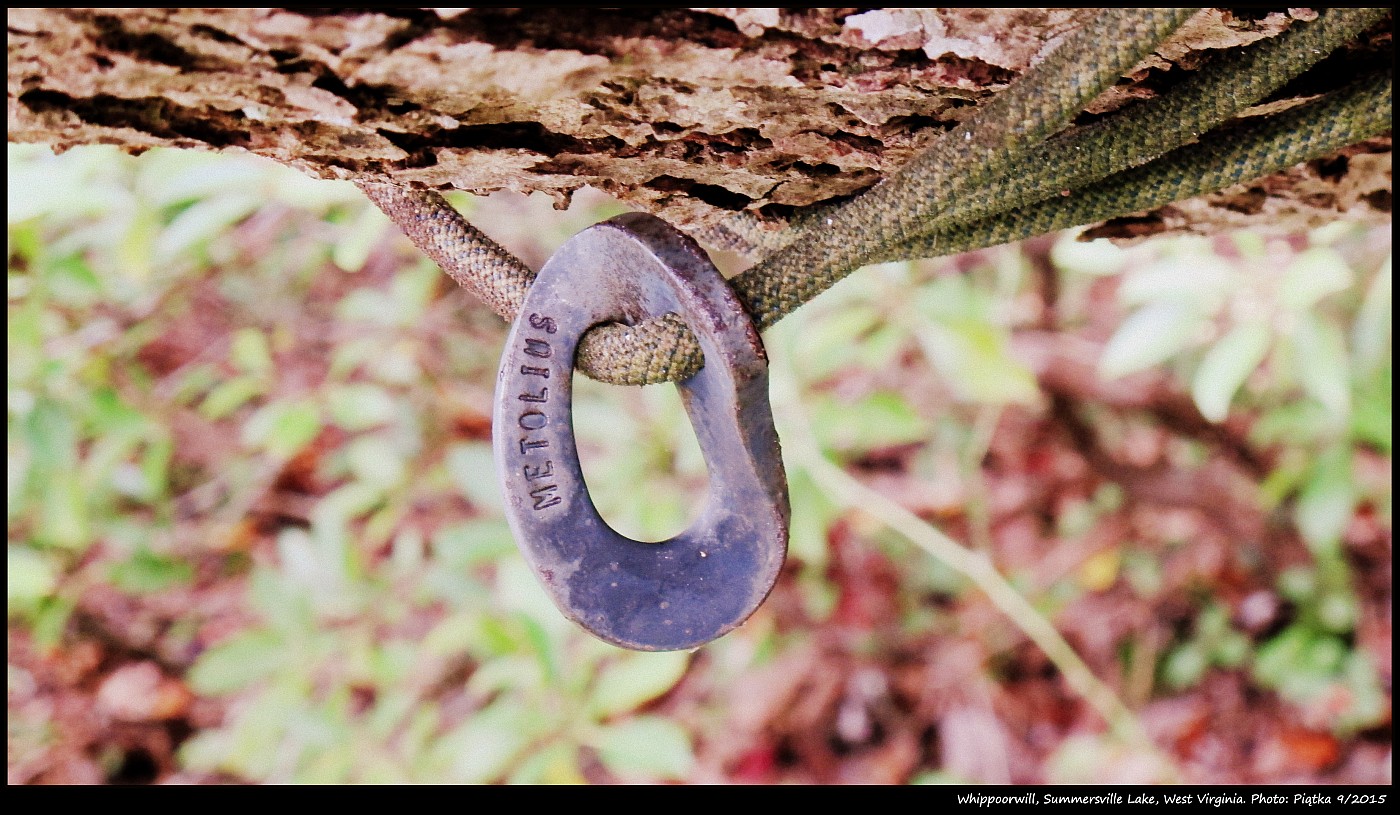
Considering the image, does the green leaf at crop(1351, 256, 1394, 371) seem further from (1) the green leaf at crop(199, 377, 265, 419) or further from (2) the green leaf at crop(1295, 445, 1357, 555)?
(1) the green leaf at crop(199, 377, 265, 419)

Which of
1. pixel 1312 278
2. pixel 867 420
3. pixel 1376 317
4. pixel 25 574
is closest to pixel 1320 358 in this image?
pixel 1312 278

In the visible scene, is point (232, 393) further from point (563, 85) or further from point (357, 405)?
point (563, 85)

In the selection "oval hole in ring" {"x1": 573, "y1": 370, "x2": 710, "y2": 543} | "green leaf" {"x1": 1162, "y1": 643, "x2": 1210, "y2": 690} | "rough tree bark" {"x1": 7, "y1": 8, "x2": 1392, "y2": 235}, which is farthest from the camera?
"green leaf" {"x1": 1162, "y1": 643, "x2": 1210, "y2": 690}

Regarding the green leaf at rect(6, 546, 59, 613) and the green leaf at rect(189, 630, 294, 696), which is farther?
the green leaf at rect(6, 546, 59, 613)

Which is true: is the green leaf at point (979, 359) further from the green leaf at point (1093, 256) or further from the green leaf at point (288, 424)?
the green leaf at point (288, 424)

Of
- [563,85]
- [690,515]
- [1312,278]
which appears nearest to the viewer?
[563,85]

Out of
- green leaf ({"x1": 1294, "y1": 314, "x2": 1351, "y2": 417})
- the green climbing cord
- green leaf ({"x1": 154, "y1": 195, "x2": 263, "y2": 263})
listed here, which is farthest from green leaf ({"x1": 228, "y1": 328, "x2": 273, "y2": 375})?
green leaf ({"x1": 1294, "y1": 314, "x2": 1351, "y2": 417})

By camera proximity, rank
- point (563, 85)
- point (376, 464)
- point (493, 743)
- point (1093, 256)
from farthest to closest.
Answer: point (376, 464), point (493, 743), point (1093, 256), point (563, 85)
